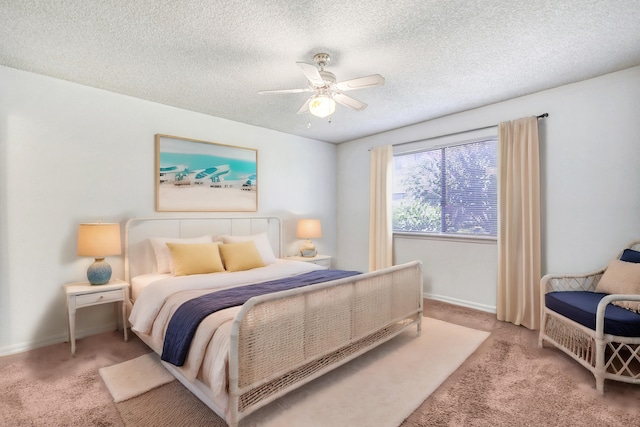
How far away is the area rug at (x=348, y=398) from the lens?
183cm

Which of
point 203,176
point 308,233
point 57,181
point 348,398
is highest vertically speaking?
Result: point 203,176

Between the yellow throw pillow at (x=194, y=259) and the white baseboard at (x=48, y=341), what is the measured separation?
100cm

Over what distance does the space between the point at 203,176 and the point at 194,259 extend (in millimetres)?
1236

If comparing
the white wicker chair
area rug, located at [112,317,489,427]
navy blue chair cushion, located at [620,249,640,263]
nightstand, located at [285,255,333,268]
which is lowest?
area rug, located at [112,317,489,427]

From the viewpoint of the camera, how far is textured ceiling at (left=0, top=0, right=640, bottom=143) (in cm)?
196

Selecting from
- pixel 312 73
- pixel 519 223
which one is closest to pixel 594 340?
pixel 519 223

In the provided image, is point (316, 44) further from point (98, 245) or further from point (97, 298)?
point (97, 298)

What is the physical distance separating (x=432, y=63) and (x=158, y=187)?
3.18m

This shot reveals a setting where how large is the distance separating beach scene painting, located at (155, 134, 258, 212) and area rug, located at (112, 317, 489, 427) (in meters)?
2.17

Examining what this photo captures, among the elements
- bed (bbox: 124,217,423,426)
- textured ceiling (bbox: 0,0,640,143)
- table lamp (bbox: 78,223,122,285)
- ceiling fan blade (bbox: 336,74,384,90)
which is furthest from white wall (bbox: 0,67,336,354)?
ceiling fan blade (bbox: 336,74,384,90)

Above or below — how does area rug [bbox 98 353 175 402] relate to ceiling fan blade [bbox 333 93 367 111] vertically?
below

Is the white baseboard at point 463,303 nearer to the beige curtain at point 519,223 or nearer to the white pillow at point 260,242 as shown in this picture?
the beige curtain at point 519,223

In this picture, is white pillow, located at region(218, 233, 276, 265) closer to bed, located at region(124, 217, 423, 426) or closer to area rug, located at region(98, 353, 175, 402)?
bed, located at region(124, 217, 423, 426)

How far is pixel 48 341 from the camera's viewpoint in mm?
2902
